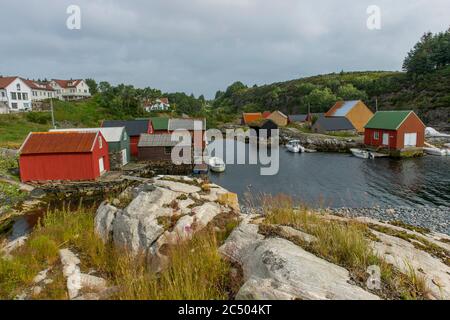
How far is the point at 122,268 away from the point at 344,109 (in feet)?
227

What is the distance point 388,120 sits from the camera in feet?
136

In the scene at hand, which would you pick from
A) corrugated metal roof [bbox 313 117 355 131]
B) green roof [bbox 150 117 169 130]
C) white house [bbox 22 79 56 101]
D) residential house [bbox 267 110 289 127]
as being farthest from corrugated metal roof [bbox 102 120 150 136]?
white house [bbox 22 79 56 101]

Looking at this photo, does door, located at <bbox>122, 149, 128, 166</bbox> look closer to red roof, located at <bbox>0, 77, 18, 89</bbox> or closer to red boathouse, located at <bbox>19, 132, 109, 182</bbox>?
red boathouse, located at <bbox>19, 132, 109, 182</bbox>

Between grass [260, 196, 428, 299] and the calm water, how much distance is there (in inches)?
549

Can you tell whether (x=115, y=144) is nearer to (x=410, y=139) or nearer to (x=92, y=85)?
(x=410, y=139)

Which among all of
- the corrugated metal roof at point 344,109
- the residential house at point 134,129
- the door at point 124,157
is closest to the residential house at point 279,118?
the corrugated metal roof at point 344,109

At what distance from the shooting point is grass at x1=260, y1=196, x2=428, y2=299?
3.93m

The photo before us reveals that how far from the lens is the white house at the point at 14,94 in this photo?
198 feet

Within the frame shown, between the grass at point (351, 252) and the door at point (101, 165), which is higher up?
the grass at point (351, 252)

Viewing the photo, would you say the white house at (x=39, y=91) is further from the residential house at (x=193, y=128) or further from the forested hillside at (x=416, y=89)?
the forested hillside at (x=416, y=89)

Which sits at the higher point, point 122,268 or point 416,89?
point 416,89

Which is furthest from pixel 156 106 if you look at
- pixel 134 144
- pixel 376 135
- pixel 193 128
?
pixel 376 135

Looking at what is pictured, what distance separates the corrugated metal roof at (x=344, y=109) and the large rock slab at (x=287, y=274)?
64.9m
